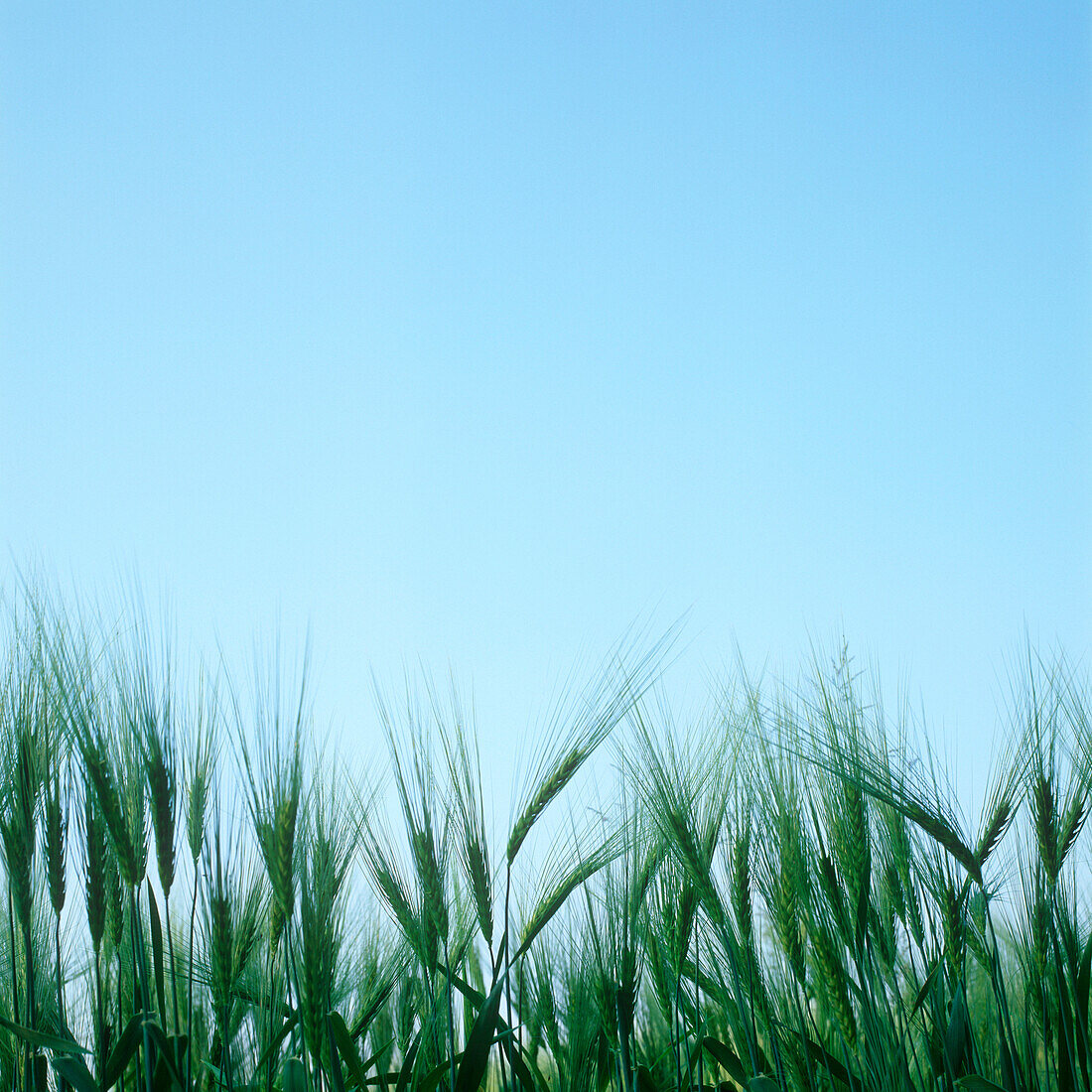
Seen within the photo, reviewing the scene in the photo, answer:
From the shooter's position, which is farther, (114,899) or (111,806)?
(114,899)

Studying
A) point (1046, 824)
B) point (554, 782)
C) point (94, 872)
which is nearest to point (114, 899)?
point (94, 872)

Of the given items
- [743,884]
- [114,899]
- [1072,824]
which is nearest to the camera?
[114,899]

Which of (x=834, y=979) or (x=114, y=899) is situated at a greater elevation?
(x=114, y=899)

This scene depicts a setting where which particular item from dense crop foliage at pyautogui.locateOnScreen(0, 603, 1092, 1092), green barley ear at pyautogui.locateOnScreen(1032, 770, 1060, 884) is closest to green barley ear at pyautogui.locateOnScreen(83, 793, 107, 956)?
dense crop foliage at pyautogui.locateOnScreen(0, 603, 1092, 1092)

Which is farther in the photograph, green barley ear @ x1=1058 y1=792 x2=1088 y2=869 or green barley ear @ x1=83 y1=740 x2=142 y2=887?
green barley ear @ x1=1058 y1=792 x2=1088 y2=869

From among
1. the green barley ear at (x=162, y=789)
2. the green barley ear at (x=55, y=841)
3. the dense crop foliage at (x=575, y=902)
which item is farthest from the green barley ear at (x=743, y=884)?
the green barley ear at (x=55, y=841)

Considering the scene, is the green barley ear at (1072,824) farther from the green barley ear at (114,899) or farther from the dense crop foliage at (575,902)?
the green barley ear at (114,899)

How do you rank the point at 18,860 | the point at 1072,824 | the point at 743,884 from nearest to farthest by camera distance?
the point at 18,860
the point at 1072,824
the point at 743,884

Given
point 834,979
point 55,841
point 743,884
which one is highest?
point 55,841

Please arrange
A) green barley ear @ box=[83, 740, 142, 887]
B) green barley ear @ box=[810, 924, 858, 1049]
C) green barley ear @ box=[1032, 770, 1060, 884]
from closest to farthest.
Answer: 1. green barley ear @ box=[83, 740, 142, 887]
2. green barley ear @ box=[810, 924, 858, 1049]
3. green barley ear @ box=[1032, 770, 1060, 884]

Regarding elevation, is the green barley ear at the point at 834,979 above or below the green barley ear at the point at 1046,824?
below

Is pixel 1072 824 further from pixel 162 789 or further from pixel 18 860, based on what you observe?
pixel 18 860

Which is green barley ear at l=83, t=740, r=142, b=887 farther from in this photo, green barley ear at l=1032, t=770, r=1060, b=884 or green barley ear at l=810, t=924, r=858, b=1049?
green barley ear at l=1032, t=770, r=1060, b=884

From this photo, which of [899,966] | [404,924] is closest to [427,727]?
[404,924]
